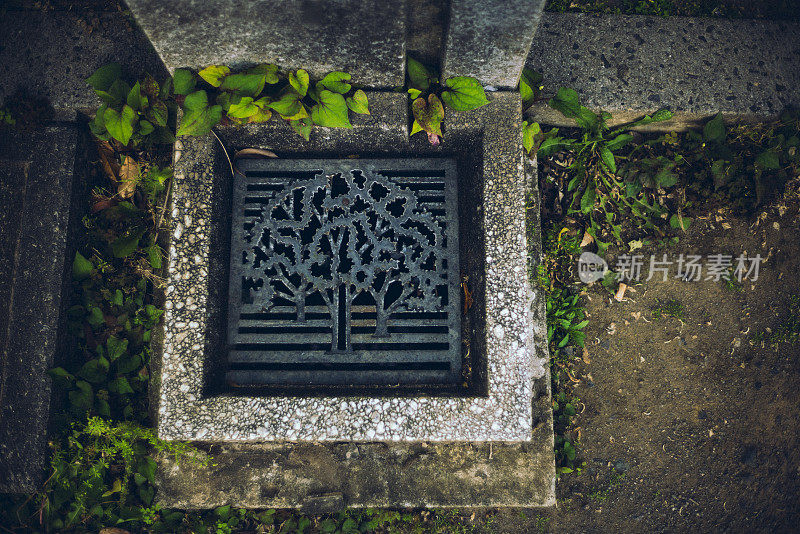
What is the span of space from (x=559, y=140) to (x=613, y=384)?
1.55 meters

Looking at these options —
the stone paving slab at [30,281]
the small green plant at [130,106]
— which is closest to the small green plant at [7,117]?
the stone paving slab at [30,281]

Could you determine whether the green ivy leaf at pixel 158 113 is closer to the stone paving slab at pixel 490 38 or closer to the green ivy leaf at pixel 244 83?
the green ivy leaf at pixel 244 83

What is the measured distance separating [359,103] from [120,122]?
1.29 metres

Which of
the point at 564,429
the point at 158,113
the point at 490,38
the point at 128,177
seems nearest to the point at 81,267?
the point at 128,177

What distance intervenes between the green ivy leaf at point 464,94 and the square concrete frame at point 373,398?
9cm

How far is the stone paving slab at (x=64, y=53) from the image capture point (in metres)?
2.71

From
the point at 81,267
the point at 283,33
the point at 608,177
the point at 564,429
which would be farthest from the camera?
the point at 608,177

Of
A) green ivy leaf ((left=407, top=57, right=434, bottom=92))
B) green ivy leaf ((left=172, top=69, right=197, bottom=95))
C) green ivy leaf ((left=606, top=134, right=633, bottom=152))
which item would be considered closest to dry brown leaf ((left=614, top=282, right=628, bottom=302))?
green ivy leaf ((left=606, top=134, right=633, bottom=152))

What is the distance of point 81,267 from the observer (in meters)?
2.66

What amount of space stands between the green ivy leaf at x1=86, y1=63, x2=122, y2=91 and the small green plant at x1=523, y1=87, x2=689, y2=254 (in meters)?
2.42

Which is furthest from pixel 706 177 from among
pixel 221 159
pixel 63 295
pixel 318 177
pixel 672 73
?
pixel 63 295
